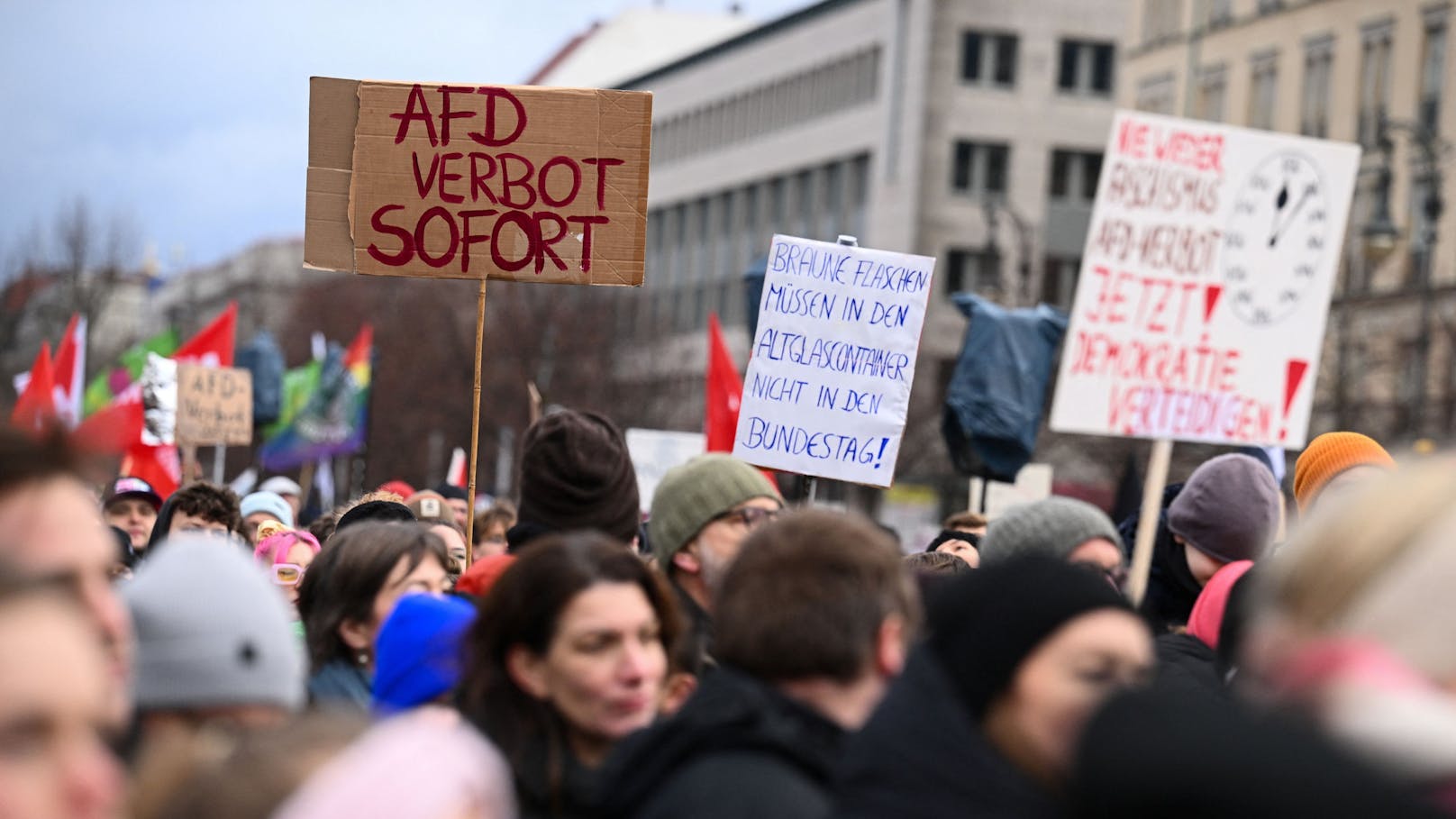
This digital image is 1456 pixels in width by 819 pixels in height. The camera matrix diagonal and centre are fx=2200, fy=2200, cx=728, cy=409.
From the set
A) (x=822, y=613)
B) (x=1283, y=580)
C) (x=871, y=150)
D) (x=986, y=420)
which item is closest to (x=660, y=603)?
(x=822, y=613)

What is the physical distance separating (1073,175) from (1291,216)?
59.0 meters

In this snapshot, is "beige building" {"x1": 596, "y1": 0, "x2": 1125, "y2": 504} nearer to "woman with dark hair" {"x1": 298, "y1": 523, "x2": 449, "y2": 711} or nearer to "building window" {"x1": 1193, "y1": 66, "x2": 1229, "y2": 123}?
"building window" {"x1": 1193, "y1": 66, "x2": 1229, "y2": 123}

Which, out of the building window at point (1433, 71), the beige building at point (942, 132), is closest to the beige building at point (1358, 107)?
the building window at point (1433, 71)

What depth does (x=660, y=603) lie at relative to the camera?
4230mm

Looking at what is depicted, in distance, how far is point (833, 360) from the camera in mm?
8984

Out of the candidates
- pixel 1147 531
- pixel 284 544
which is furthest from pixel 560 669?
pixel 1147 531

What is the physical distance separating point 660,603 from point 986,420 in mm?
8985

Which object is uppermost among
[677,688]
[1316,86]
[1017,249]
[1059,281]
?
[1316,86]

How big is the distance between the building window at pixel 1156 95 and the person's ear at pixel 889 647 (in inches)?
2013

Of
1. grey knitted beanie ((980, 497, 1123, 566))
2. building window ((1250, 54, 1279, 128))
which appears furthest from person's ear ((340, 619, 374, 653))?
building window ((1250, 54, 1279, 128))

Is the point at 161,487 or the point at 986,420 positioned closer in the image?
the point at 986,420

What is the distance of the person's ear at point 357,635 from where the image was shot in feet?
16.8

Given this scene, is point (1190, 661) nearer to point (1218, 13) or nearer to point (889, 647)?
point (889, 647)

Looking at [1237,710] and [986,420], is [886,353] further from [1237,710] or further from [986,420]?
[1237,710]
